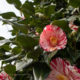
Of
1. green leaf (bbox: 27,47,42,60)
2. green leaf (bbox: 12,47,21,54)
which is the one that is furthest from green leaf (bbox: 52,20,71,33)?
green leaf (bbox: 12,47,21,54)

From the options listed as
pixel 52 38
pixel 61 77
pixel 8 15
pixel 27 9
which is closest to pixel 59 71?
pixel 61 77

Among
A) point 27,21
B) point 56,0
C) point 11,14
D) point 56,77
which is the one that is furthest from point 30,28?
point 56,0

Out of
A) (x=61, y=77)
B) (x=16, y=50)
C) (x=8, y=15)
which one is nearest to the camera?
(x=61, y=77)

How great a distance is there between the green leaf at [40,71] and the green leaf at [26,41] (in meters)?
0.07

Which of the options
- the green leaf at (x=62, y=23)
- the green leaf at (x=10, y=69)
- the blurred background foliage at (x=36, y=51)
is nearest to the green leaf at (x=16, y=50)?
the blurred background foliage at (x=36, y=51)

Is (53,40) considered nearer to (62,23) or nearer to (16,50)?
(62,23)

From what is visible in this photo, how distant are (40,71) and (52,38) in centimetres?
13

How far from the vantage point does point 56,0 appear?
1322 mm

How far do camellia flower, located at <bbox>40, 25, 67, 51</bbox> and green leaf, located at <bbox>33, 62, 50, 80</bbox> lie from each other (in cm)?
6

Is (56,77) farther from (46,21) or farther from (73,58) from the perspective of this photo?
(46,21)

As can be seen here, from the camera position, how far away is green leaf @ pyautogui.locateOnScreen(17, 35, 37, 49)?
70 centimetres

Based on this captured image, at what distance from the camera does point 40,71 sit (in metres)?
0.66

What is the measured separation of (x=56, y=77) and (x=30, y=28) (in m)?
0.35

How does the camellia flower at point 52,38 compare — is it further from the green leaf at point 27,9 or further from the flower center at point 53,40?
the green leaf at point 27,9
